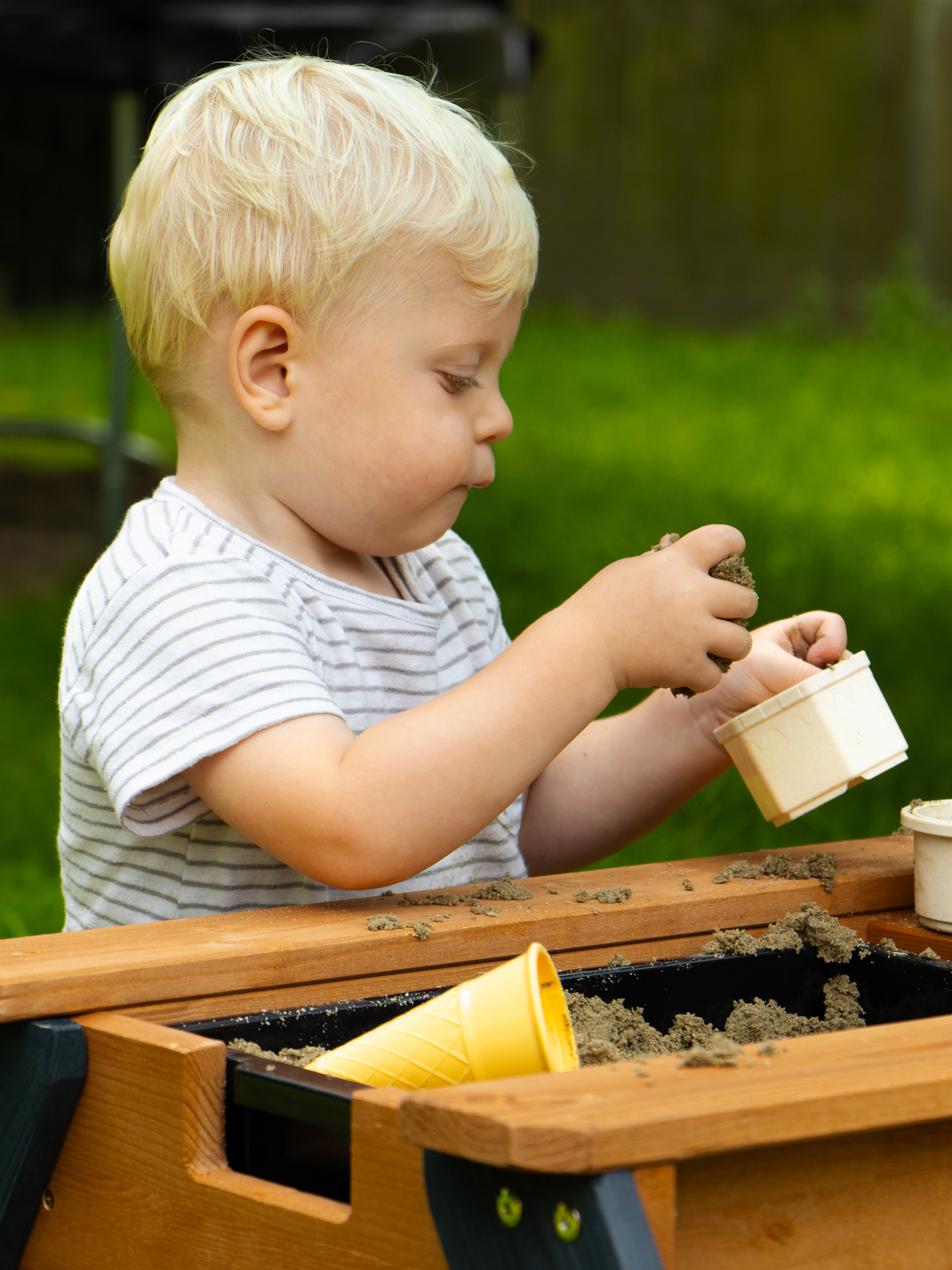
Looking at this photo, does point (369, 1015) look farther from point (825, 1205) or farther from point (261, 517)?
point (261, 517)

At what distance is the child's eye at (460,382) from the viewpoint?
124cm

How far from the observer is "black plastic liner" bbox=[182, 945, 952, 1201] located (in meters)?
0.80

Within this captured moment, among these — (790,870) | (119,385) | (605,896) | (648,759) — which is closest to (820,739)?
(790,870)

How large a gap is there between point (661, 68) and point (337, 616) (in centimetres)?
979

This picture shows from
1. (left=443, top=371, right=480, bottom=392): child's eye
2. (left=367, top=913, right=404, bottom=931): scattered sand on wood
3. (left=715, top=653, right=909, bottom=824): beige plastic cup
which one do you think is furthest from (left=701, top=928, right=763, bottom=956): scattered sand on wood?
(left=443, top=371, right=480, bottom=392): child's eye

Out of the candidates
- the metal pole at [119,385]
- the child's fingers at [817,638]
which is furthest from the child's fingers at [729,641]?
the metal pole at [119,385]

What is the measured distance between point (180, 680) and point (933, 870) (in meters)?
0.54

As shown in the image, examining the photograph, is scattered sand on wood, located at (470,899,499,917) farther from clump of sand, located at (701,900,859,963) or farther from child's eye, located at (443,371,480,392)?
child's eye, located at (443,371,480,392)

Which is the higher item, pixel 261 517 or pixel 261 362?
pixel 261 362

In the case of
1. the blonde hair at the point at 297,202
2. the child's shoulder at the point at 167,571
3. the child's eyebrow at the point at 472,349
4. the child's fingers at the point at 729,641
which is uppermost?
the blonde hair at the point at 297,202

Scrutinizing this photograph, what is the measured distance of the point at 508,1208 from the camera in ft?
2.20

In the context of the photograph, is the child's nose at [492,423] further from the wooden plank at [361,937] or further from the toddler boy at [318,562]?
the wooden plank at [361,937]

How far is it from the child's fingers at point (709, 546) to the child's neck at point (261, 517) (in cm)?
31

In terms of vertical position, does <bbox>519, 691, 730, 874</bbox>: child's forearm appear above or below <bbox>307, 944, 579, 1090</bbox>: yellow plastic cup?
below
